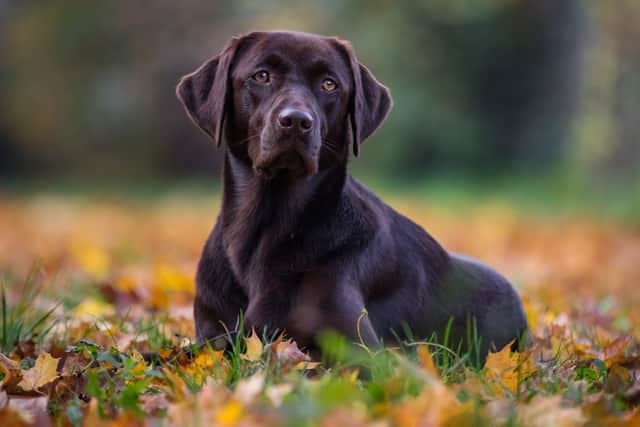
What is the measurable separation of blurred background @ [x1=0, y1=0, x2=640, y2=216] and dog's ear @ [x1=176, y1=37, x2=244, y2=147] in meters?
14.2

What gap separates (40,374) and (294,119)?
126cm

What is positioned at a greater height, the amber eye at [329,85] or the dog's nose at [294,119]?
the amber eye at [329,85]

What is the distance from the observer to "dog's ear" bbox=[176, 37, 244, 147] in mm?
3561

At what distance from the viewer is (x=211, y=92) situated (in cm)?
364

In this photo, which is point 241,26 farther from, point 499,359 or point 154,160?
point 499,359

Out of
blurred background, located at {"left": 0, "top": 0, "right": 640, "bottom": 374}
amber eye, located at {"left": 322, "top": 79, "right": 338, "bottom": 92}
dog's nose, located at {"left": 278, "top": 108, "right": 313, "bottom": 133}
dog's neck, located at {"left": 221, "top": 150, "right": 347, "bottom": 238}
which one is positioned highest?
amber eye, located at {"left": 322, "top": 79, "right": 338, "bottom": 92}

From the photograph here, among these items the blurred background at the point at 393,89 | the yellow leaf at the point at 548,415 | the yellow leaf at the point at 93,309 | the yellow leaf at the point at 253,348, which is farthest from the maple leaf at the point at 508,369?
the blurred background at the point at 393,89

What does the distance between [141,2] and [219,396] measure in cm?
1854

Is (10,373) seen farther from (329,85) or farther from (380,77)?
(380,77)

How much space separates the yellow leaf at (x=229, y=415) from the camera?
2160mm

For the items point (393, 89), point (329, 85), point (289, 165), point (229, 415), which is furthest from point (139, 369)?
point (393, 89)

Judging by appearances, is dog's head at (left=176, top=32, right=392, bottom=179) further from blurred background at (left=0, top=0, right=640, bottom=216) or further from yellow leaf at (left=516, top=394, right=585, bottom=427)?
blurred background at (left=0, top=0, right=640, bottom=216)

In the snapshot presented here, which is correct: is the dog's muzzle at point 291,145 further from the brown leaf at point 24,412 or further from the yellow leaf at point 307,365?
the brown leaf at point 24,412

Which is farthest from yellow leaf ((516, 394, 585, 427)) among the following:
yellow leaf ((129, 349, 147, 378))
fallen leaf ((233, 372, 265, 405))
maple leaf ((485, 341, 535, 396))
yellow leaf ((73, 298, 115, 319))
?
yellow leaf ((73, 298, 115, 319))
